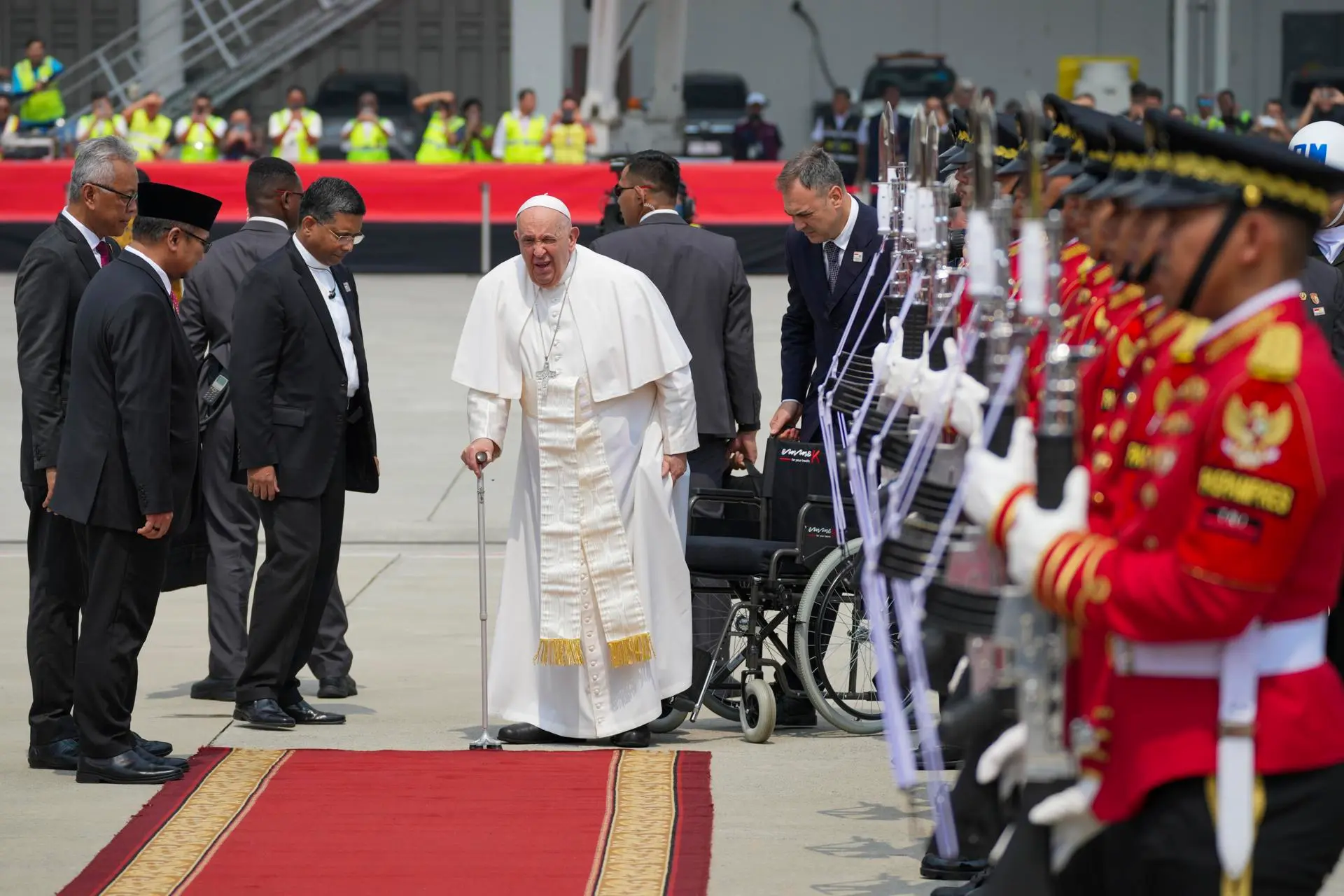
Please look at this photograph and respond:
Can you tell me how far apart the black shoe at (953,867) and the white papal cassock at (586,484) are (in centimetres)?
171

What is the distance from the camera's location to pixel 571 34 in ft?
128

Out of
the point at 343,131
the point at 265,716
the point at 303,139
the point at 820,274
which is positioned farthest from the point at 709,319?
the point at 343,131

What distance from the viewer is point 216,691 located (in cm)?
742

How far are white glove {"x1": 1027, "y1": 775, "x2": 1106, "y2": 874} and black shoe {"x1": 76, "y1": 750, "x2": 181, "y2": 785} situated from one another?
149 inches

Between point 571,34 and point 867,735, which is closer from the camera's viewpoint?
point 867,735

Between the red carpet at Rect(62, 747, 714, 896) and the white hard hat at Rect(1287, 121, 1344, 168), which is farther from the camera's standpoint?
the white hard hat at Rect(1287, 121, 1344, 168)

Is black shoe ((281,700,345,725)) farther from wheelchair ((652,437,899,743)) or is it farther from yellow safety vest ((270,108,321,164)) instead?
yellow safety vest ((270,108,321,164))

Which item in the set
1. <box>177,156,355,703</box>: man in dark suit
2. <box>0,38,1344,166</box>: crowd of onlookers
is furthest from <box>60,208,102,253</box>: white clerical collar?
<box>0,38,1344,166</box>: crowd of onlookers

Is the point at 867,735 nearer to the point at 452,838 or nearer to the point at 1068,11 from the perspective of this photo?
the point at 452,838

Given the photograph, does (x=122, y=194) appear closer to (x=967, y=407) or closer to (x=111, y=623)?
(x=111, y=623)

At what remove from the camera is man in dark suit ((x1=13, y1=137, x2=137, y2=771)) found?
6168mm

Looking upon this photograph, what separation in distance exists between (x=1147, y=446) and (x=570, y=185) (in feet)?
61.4

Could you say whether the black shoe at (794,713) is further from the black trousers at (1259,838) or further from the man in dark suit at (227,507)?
the black trousers at (1259,838)

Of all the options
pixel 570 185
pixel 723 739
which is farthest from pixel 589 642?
pixel 570 185
